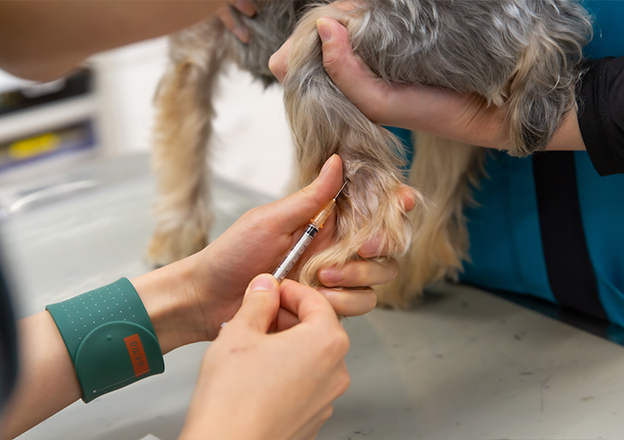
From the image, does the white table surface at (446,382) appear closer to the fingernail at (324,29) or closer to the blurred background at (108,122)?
the fingernail at (324,29)

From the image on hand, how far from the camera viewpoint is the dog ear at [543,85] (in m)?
0.52

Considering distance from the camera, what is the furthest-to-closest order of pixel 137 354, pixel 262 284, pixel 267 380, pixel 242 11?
pixel 242 11 → pixel 137 354 → pixel 262 284 → pixel 267 380

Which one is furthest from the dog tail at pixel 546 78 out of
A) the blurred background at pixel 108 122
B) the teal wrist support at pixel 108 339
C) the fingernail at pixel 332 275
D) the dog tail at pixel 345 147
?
the blurred background at pixel 108 122

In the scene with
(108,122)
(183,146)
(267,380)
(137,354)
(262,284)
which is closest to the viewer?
(267,380)

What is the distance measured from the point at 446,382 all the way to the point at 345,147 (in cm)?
32

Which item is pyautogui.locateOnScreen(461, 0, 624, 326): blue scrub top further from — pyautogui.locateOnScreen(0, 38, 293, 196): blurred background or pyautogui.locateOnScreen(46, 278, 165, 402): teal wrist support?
pyautogui.locateOnScreen(0, 38, 293, 196): blurred background

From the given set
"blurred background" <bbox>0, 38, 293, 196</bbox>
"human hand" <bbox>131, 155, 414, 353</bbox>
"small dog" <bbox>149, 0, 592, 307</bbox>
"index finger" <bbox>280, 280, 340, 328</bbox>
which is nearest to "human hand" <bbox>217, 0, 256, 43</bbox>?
"small dog" <bbox>149, 0, 592, 307</bbox>

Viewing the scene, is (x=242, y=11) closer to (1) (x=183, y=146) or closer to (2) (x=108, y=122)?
(1) (x=183, y=146)

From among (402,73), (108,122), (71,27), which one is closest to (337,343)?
(402,73)

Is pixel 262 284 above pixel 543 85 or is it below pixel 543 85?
below

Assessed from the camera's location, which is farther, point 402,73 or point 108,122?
point 108,122

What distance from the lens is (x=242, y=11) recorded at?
2.31ft

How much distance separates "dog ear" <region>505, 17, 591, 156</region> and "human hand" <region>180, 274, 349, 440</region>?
0.29m

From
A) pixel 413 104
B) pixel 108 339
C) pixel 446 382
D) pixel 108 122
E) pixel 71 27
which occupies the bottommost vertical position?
pixel 446 382
